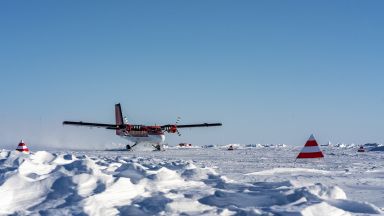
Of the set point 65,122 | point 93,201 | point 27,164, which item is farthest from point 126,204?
point 65,122

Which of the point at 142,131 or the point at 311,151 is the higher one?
the point at 142,131

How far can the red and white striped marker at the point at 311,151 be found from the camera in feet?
52.9

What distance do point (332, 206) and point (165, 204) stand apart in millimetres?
2064

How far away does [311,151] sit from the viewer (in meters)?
16.3

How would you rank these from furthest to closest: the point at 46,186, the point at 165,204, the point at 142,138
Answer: the point at 142,138, the point at 46,186, the point at 165,204

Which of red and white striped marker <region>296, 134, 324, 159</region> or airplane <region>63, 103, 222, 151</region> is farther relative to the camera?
airplane <region>63, 103, 222, 151</region>

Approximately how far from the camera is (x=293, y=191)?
21.1 ft

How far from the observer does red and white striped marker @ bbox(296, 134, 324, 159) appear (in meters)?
16.1

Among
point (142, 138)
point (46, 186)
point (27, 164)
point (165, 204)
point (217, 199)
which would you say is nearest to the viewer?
point (165, 204)

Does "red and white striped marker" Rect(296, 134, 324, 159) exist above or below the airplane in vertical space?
below

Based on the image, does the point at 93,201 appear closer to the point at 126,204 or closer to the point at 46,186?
the point at 126,204

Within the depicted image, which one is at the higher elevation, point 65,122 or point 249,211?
point 65,122

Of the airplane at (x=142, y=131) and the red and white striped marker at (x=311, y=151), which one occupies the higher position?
the airplane at (x=142, y=131)

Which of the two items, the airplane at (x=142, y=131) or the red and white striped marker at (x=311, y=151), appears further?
the airplane at (x=142, y=131)
